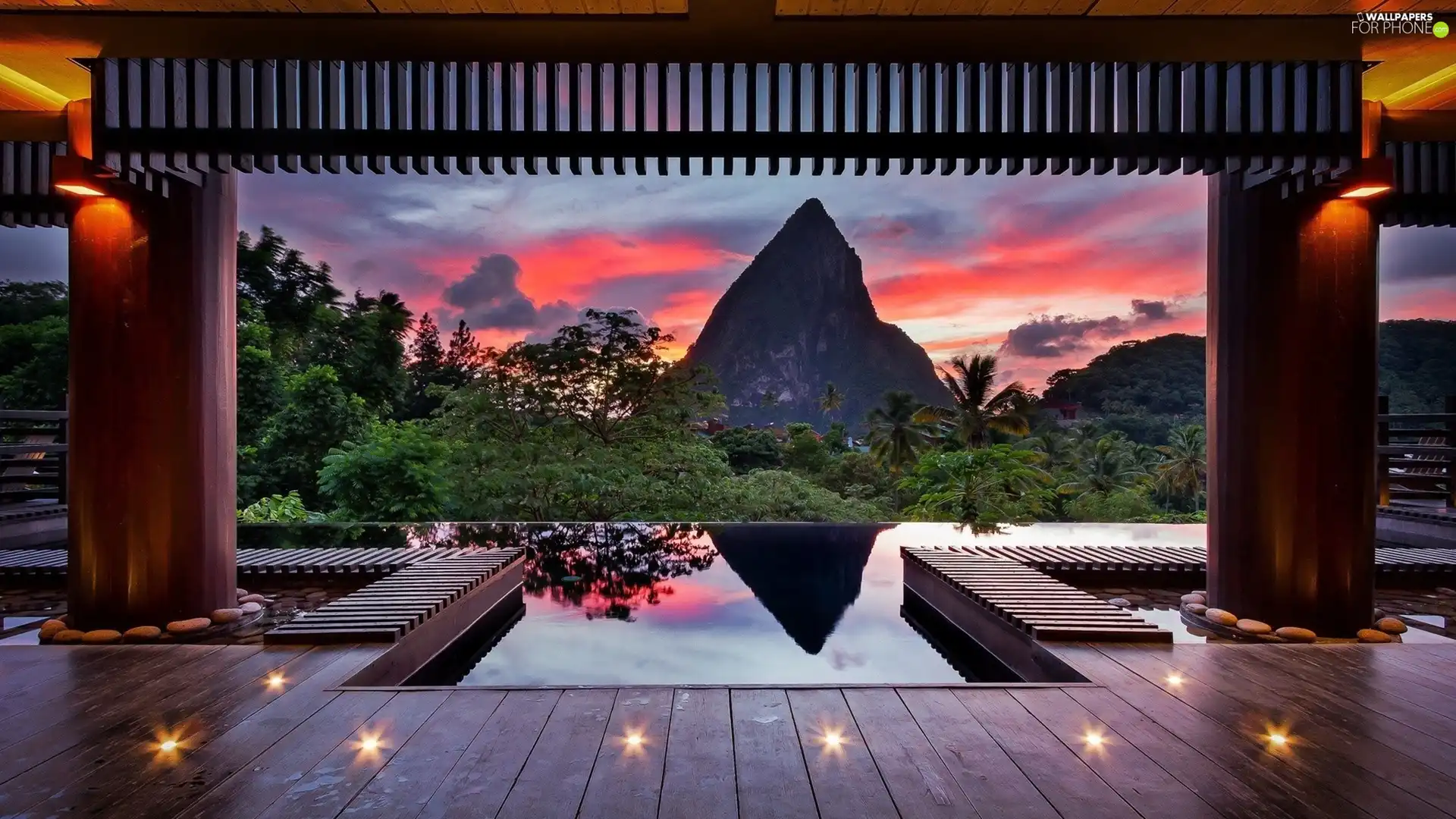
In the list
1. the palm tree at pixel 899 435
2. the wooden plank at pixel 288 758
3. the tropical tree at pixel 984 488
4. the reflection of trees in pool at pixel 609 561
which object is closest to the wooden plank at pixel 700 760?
the wooden plank at pixel 288 758

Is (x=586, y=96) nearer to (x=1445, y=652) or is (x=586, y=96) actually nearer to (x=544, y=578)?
(x=544, y=578)

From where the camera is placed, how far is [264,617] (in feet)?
11.6

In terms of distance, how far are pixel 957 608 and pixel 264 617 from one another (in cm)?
345

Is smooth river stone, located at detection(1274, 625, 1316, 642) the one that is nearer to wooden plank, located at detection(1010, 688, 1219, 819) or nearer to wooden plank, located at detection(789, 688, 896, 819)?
wooden plank, located at detection(1010, 688, 1219, 819)

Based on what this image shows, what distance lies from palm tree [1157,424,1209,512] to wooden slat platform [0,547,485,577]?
75.6 feet

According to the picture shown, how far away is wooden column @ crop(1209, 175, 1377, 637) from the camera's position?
310 centimetres

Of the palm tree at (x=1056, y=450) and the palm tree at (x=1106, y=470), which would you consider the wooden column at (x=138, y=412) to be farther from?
the palm tree at (x=1056, y=450)

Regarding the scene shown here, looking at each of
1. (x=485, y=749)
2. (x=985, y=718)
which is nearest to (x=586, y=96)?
(x=485, y=749)

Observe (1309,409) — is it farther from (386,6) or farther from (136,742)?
(136,742)

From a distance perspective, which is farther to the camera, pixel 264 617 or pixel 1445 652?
pixel 264 617

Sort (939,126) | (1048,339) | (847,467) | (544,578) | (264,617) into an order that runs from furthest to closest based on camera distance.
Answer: (1048,339) < (847,467) < (544,578) < (264,617) < (939,126)

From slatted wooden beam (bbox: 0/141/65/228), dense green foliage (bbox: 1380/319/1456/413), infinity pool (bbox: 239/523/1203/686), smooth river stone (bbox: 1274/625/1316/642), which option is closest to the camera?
smooth river stone (bbox: 1274/625/1316/642)

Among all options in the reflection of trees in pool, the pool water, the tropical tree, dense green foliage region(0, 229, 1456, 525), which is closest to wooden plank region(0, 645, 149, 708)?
the pool water

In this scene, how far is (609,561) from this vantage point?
18.3ft
